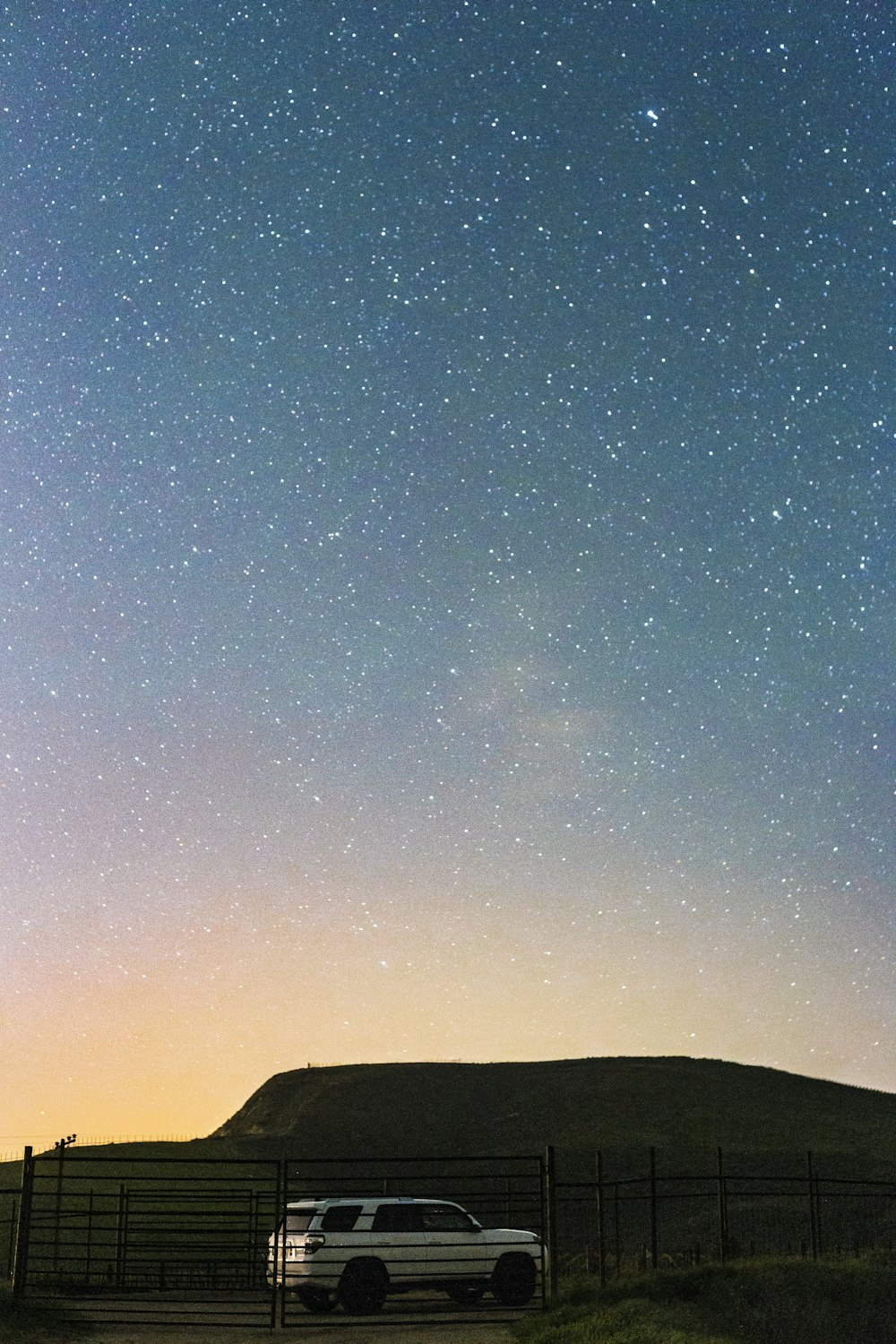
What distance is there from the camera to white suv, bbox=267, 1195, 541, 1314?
66.6ft

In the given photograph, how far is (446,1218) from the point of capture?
71.3 ft

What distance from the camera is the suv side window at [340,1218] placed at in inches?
807

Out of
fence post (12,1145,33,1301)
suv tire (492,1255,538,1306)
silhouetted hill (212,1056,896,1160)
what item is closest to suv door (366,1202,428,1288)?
suv tire (492,1255,538,1306)

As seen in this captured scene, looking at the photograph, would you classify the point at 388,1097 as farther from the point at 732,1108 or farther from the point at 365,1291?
the point at 365,1291

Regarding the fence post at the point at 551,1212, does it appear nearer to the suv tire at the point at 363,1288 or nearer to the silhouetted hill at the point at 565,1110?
the suv tire at the point at 363,1288

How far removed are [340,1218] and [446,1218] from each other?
2.05 metres

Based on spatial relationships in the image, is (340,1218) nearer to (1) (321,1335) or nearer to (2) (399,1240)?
(2) (399,1240)

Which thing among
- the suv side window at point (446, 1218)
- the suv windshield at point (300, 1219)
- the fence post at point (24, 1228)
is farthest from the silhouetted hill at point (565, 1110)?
the fence post at point (24, 1228)

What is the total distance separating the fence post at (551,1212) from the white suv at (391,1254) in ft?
1.64

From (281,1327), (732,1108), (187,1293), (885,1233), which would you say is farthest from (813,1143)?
(281,1327)

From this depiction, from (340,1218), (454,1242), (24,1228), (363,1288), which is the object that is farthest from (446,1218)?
(24,1228)

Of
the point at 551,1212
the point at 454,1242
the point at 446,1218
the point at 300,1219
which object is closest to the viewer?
the point at 551,1212

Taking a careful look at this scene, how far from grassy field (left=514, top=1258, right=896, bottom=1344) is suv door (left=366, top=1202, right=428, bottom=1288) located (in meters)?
2.48

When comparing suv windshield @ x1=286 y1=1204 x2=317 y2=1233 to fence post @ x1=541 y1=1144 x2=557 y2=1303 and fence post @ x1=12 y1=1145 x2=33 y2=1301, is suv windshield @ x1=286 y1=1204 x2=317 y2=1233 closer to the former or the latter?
fence post @ x1=541 y1=1144 x2=557 y2=1303
